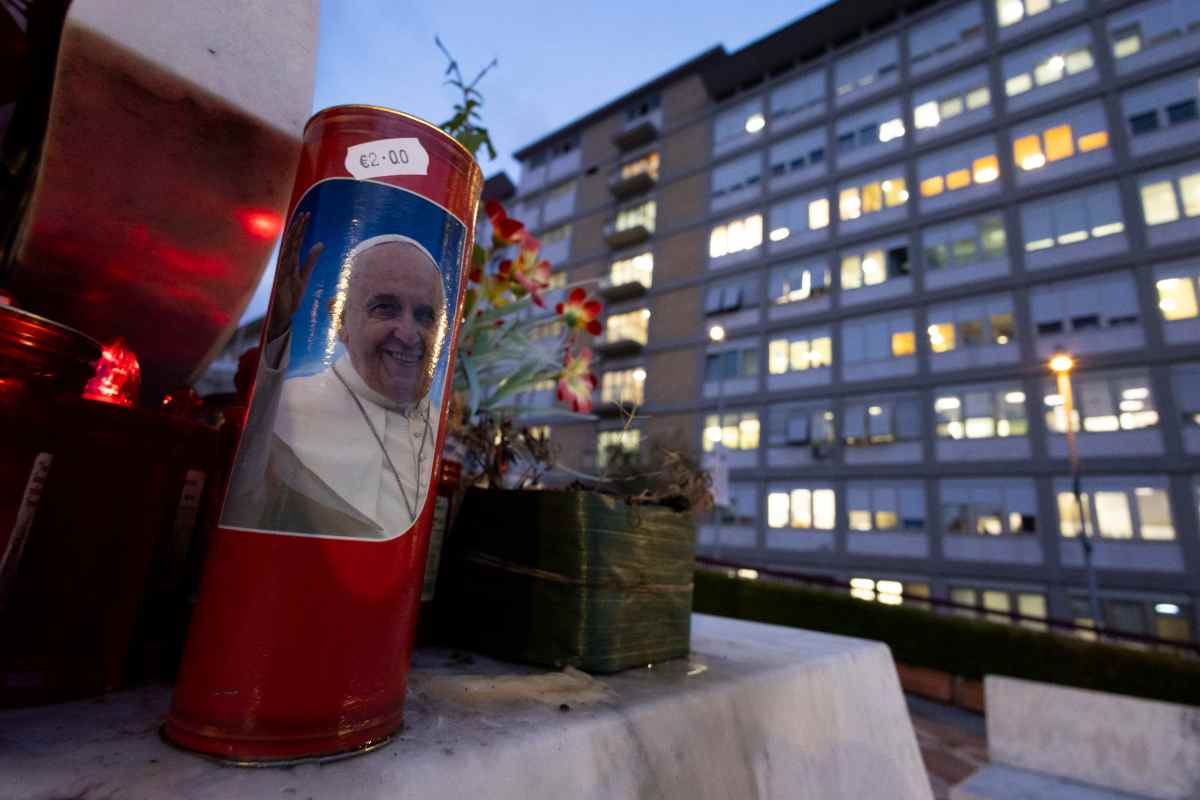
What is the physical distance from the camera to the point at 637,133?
2328cm

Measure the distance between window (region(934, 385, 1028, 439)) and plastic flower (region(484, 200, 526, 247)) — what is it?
618 inches

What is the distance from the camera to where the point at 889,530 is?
48.2ft

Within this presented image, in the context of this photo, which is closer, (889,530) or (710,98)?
(889,530)

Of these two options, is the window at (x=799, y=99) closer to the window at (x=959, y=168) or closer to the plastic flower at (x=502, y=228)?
the window at (x=959, y=168)

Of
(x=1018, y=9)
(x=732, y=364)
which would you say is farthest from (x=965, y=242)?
(x=732, y=364)

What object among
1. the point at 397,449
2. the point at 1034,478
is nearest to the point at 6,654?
the point at 397,449

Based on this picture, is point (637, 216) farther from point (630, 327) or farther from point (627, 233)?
point (630, 327)

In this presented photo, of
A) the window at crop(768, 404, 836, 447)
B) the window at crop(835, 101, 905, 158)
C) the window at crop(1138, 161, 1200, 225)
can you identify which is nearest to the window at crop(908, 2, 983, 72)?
the window at crop(835, 101, 905, 158)

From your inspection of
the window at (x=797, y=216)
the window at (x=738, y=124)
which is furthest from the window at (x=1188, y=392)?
the window at (x=738, y=124)

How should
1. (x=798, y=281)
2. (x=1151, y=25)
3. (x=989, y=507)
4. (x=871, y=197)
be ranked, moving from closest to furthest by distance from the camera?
(x=989, y=507)
(x=1151, y=25)
(x=871, y=197)
(x=798, y=281)

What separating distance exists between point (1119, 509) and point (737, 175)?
576 inches

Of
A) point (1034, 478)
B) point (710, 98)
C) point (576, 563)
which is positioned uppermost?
point (710, 98)

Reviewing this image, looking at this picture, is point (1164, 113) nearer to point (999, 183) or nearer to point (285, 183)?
point (999, 183)

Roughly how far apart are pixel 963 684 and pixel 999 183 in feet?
44.8
